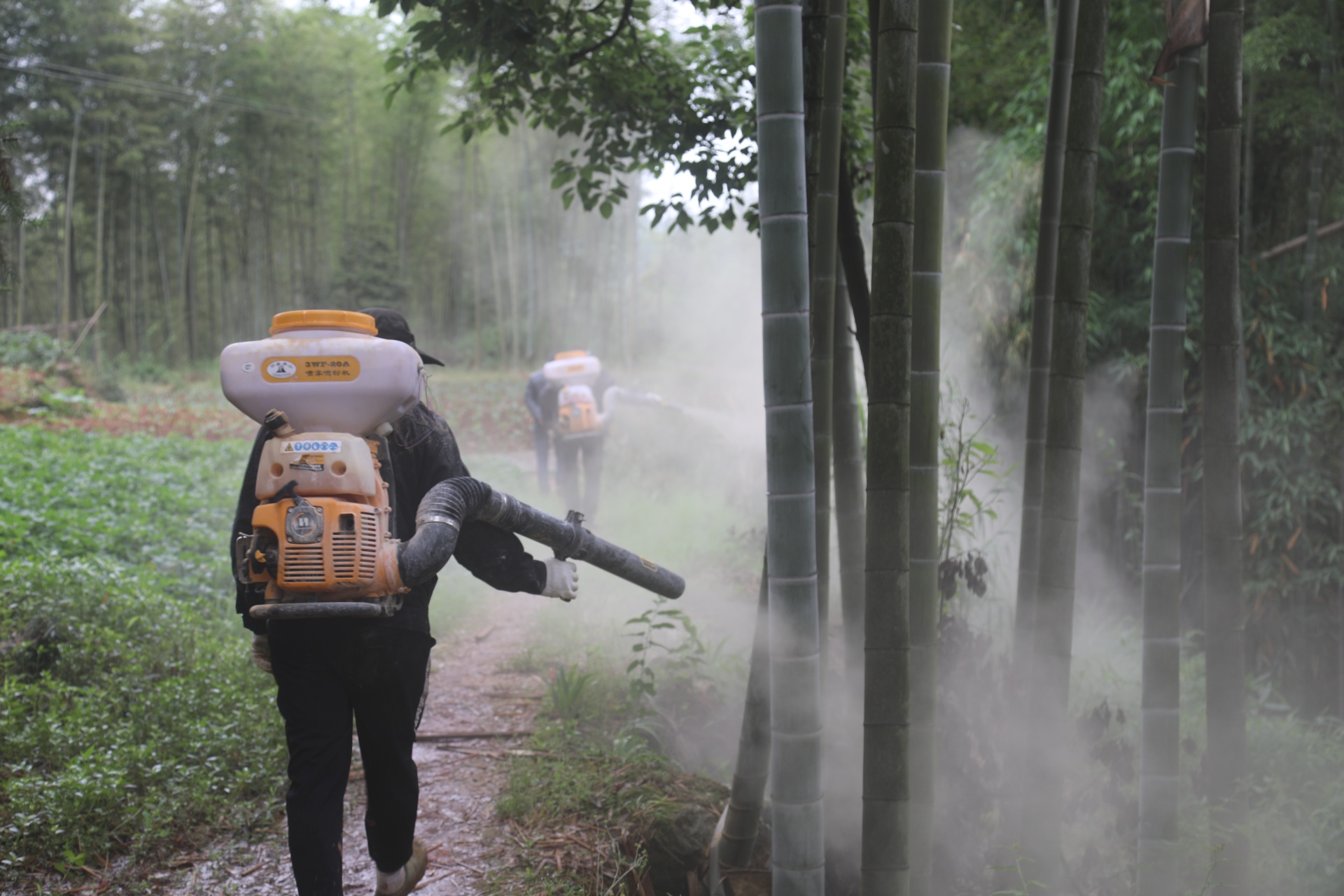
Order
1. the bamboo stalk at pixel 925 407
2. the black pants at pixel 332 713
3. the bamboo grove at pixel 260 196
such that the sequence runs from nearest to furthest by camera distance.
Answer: the black pants at pixel 332 713
the bamboo stalk at pixel 925 407
the bamboo grove at pixel 260 196

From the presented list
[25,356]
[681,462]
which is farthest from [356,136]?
[681,462]

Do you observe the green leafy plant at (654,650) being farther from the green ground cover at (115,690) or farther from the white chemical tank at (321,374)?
the white chemical tank at (321,374)

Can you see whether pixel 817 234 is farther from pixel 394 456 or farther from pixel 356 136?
pixel 356 136

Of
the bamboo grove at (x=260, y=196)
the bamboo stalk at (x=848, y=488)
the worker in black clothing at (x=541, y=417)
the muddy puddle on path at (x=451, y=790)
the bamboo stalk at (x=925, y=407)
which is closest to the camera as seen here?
the bamboo stalk at (x=925, y=407)

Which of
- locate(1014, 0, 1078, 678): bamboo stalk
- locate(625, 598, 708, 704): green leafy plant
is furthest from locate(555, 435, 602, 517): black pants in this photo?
locate(1014, 0, 1078, 678): bamboo stalk

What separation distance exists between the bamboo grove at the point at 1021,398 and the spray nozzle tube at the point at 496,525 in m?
0.42

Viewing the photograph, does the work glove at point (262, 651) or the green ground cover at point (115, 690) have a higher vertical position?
the work glove at point (262, 651)

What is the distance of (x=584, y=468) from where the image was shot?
6.93 meters

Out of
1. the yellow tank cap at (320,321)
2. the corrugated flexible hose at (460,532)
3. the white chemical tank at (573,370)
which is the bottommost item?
the corrugated flexible hose at (460,532)

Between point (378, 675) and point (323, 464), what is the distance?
0.55 metres

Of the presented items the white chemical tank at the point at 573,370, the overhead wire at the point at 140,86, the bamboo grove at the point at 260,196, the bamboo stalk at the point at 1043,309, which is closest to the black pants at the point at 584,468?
the white chemical tank at the point at 573,370

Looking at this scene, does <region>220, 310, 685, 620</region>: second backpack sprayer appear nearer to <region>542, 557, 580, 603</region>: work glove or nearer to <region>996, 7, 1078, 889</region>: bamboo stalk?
<region>542, 557, 580, 603</region>: work glove

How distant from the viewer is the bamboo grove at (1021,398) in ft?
6.93

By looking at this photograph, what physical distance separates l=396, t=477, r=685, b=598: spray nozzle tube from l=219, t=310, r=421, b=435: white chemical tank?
9.8 inches
